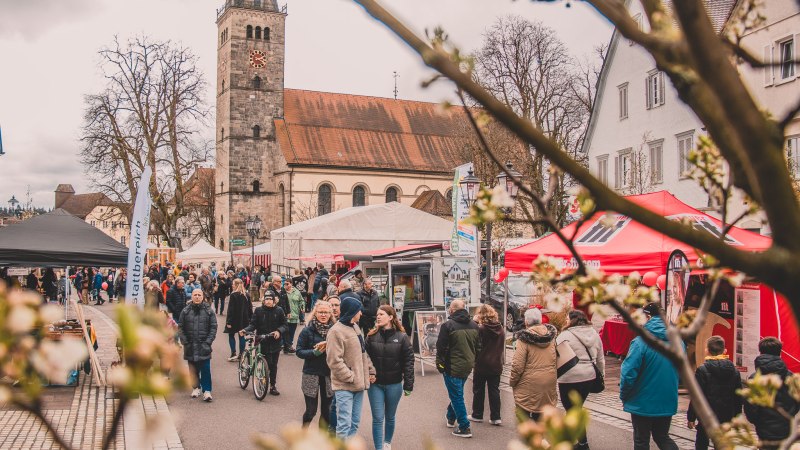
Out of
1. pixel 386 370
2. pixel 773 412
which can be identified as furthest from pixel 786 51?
pixel 386 370

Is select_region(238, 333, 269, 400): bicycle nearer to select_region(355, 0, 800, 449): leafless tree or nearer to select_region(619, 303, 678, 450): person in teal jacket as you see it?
select_region(619, 303, 678, 450): person in teal jacket

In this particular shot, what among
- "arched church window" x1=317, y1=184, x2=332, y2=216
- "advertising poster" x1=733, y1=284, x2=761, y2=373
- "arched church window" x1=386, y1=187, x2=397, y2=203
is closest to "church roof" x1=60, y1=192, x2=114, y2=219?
"arched church window" x1=317, y1=184, x2=332, y2=216

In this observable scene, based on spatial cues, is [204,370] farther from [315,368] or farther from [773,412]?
[773,412]

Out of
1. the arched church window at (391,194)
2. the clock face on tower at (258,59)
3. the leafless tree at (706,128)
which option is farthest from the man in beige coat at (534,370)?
the clock face on tower at (258,59)

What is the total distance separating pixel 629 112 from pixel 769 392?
90.4ft

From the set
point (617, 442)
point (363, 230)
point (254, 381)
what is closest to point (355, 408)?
point (617, 442)

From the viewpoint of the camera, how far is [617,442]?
9117 millimetres

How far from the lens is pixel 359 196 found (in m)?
60.5

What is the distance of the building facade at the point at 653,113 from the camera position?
21.7 meters

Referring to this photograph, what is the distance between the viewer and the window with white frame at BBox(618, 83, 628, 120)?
29062 millimetres

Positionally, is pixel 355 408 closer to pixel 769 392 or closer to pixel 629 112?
pixel 769 392

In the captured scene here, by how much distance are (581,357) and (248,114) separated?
53.4 m

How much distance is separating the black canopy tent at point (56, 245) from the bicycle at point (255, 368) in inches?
115

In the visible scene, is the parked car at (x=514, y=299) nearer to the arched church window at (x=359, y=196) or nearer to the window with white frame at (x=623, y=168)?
the window with white frame at (x=623, y=168)
